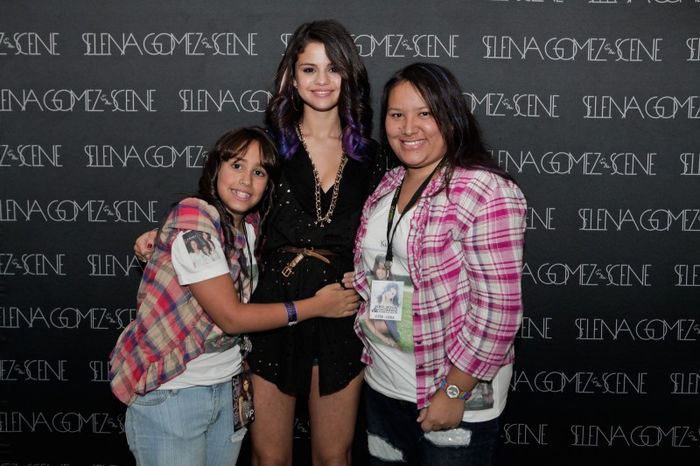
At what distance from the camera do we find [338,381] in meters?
2.08

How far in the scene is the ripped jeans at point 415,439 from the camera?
1.69 metres

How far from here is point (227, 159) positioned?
1853 millimetres

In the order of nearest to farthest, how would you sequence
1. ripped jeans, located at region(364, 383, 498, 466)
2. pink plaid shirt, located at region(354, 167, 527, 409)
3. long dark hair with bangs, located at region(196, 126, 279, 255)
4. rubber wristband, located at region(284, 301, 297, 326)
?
pink plaid shirt, located at region(354, 167, 527, 409), ripped jeans, located at region(364, 383, 498, 466), long dark hair with bangs, located at region(196, 126, 279, 255), rubber wristband, located at region(284, 301, 297, 326)

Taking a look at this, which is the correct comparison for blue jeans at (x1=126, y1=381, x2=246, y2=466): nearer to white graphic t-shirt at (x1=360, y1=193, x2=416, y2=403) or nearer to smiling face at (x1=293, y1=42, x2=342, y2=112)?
white graphic t-shirt at (x1=360, y1=193, x2=416, y2=403)

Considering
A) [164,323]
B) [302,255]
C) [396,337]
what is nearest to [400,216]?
[396,337]

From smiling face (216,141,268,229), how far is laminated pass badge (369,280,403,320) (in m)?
0.45

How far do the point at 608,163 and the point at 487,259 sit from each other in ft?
4.84

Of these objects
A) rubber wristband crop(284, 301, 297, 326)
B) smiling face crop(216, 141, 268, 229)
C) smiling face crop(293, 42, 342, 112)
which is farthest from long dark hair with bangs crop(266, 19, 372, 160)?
rubber wristband crop(284, 301, 297, 326)

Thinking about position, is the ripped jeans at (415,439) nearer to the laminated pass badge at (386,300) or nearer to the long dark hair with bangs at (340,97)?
the laminated pass badge at (386,300)

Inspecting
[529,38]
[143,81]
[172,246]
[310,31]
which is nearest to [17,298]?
[143,81]

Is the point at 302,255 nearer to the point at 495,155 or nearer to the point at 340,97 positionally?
the point at 340,97

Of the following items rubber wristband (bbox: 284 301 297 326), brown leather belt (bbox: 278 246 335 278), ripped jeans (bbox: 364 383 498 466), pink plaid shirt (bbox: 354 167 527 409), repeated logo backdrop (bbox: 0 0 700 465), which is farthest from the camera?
repeated logo backdrop (bbox: 0 0 700 465)

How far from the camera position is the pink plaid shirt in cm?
157

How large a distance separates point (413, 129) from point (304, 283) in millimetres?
649
